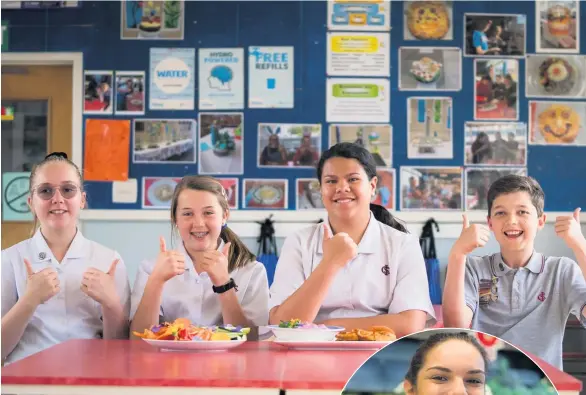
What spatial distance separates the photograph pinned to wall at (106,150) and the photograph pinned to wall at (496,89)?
177 centimetres

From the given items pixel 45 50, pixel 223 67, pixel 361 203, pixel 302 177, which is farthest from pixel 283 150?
pixel 361 203

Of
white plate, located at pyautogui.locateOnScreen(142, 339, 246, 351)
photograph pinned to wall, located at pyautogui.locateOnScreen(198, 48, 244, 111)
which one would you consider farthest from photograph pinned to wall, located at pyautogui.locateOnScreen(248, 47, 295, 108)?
white plate, located at pyautogui.locateOnScreen(142, 339, 246, 351)

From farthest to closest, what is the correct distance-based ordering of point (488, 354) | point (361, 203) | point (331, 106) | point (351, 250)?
point (331, 106)
point (361, 203)
point (351, 250)
point (488, 354)

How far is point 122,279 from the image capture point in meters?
2.22

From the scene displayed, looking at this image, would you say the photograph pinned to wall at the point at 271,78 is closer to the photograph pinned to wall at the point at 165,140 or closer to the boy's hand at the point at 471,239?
the photograph pinned to wall at the point at 165,140

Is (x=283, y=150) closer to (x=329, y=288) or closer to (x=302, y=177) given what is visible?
(x=302, y=177)

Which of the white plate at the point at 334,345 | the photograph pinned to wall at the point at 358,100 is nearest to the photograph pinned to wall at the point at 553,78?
the photograph pinned to wall at the point at 358,100

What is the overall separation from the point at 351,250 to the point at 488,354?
108 centimetres

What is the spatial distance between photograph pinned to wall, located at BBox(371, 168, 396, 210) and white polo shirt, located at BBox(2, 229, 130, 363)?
189cm

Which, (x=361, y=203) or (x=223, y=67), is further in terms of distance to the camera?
(x=223, y=67)

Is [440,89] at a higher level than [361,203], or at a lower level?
higher

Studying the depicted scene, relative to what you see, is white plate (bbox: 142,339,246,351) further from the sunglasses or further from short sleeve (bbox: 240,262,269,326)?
the sunglasses

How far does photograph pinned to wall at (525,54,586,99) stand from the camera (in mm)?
3951

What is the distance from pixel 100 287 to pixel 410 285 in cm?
80
